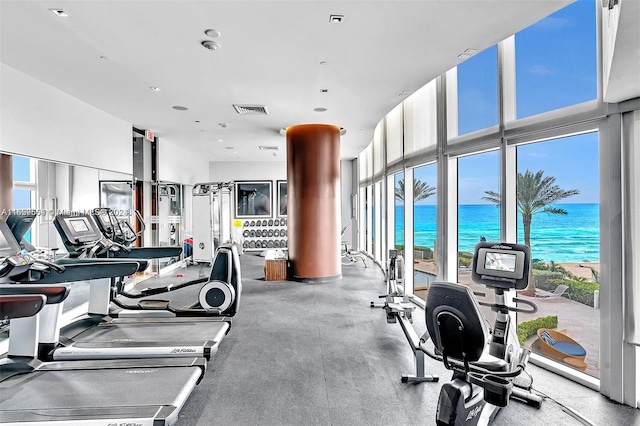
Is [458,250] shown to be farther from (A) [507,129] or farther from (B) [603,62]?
(B) [603,62]

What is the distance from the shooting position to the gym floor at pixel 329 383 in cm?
256

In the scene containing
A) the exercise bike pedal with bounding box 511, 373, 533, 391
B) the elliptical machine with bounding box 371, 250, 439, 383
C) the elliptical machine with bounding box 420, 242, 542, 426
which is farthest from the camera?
the elliptical machine with bounding box 371, 250, 439, 383

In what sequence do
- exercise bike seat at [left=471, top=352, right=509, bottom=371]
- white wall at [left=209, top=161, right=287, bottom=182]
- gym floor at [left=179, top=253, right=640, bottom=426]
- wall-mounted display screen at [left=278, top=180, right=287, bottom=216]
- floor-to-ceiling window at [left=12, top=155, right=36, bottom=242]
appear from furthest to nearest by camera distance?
1. wall-mounted display screen at [left=278, top=180, right=287, bottom=216]
2. white wall at [left=209, top=161, right=287, bottom=182]
3. floor-to-ceiling window at [left=12, top=155, right=36, bottom=242]
4. gym floor at [left=179, top=253, right=640, bottom=426]
5. exercise bike seat at [left=471, top=352, right=509, bottom=371]

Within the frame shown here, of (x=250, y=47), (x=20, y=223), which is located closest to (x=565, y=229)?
(x=250, y=47)

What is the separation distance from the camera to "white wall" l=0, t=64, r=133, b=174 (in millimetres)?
4156

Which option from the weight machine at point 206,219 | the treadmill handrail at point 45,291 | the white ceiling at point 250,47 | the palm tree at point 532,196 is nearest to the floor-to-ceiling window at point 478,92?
the white ceiling at point 250,47

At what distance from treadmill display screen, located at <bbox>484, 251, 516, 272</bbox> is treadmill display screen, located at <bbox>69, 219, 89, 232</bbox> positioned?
450 centimetres

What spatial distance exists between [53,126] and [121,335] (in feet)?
10.7

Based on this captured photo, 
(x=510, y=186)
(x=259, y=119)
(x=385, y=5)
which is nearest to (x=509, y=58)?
(x=510, y=186)

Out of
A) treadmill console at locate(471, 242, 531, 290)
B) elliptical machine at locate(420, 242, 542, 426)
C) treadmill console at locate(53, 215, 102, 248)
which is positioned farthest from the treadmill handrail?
treadmill console at locate(471, 242, 531, 290)

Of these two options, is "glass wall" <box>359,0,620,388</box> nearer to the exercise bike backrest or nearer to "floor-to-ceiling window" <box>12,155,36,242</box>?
the exercise bike backrest

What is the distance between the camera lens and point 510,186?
3678 mm

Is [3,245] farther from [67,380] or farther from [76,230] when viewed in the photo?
[67,380]

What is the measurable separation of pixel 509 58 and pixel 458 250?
2.58m
